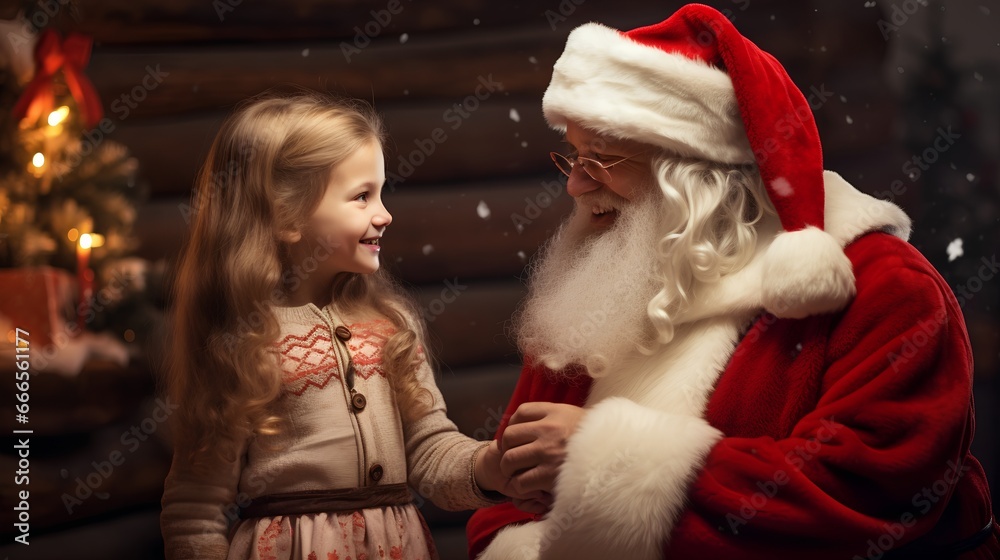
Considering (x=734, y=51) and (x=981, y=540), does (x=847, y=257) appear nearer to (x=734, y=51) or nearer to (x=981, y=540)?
(x=734, y=51)

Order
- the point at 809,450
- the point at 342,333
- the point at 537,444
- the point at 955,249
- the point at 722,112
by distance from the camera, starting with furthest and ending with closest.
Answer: the point at 955,249 < the point at 342,333 < the point at 722,112 < the point at 537,444 < the point at 809,450

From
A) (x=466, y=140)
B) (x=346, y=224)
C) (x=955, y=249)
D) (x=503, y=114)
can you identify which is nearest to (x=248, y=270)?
(x=346, y=224)

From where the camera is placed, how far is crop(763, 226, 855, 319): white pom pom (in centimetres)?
163

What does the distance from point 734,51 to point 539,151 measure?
1.07 meters

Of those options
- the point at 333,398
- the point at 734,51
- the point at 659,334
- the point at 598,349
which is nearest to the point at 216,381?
the point at 333,398

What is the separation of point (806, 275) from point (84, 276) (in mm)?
1877

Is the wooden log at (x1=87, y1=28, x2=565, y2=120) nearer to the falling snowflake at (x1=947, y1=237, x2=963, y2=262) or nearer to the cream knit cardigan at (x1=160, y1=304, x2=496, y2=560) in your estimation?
the cream knit cardigan at (x1=160, y1=304, x2=496, y2=560)

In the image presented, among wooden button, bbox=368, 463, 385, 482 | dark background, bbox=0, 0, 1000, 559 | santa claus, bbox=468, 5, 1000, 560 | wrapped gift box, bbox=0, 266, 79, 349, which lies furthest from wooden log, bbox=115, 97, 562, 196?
wooden button, bbox=368, 463, 385, 482

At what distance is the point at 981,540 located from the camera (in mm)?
1772

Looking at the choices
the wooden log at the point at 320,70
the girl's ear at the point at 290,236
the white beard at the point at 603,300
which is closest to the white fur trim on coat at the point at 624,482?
the white beard at the point at 603,300

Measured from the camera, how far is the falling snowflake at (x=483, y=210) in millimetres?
2818

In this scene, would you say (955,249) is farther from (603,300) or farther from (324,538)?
(324,538)

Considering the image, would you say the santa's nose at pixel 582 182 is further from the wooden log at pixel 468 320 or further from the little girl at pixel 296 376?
the wooden log at pixel 468 320

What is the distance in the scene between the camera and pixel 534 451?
1.76m
